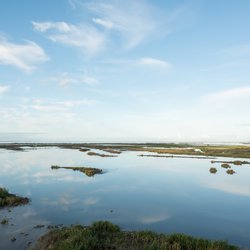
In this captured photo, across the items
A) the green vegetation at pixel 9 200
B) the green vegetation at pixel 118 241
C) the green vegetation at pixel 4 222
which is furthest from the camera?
the green vegetation at pixel 9 200

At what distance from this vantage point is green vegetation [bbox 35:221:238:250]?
14961 millimetres

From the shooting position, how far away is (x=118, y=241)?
15969mm

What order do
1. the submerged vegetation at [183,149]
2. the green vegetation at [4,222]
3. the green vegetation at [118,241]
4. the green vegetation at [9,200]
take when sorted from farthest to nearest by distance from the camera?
the submerged vegetation at [183,149], the green vegetation at [9,200], the green vegetation at [4,222], the green vegetation at [118,241]

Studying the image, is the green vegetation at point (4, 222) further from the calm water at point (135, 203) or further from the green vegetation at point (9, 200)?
the green vegetation at point (9, 200)

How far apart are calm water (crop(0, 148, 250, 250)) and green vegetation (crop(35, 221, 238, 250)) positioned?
199 centimetres

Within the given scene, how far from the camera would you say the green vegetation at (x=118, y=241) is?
15.0 metres

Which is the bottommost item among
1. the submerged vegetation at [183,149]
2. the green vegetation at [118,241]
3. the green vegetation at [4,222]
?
the green vegetation at [4,222]

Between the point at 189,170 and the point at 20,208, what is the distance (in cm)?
3313

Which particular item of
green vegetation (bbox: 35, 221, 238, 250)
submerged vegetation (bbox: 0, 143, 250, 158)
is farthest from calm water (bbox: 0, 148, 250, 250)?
submerged vegetation (bbox: 0, 143, 250, 158)

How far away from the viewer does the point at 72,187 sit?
34312 mm

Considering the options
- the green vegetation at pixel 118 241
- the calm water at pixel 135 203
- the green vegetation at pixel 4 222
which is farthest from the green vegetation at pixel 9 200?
the green vegetation at pixel 118 241

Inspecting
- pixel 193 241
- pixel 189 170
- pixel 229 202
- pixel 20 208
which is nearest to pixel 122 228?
pixel 193 241

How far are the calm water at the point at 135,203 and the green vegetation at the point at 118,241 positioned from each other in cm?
199

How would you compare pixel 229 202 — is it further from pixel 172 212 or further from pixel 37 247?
pixel 37 247
